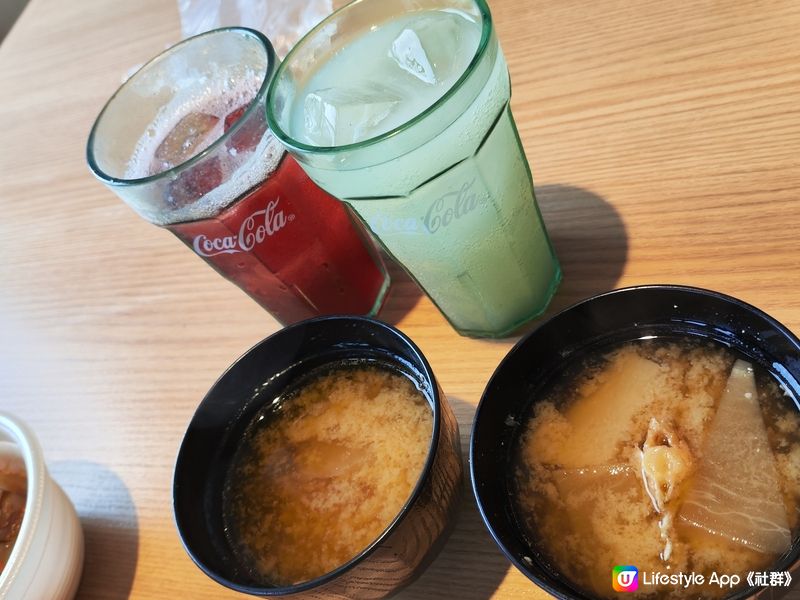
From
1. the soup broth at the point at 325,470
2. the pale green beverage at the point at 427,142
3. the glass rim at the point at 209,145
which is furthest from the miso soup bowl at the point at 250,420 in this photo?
the glass rim at the point at 209,145

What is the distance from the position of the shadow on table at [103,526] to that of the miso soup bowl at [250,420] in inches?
7.7

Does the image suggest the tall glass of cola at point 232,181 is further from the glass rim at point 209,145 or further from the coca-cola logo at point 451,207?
the coca-cola logo at point 451,207

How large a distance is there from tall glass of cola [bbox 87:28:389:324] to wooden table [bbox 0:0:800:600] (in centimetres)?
12

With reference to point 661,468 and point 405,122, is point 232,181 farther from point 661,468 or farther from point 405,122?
point 661,468

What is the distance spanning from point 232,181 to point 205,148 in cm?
5

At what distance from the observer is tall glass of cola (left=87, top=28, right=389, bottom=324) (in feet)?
2.77

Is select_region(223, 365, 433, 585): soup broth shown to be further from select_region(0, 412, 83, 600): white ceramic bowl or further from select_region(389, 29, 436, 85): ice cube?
select_region(389, 29, 436, 85): ice cube

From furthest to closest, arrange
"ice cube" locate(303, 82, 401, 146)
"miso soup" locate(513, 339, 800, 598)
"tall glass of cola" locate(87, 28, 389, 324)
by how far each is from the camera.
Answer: "tall glass of cola" locate(87, 28, 389, 324), "ice cube" locate(303, 82, 401, 146), "miso soup" locate(513, 339, 800, 598)

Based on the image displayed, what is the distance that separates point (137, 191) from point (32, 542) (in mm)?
408

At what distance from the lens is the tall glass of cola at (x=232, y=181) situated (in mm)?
844

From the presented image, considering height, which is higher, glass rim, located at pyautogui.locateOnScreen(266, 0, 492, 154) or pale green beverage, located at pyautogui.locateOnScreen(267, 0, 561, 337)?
glass rim, located at pyautogui.locateOnScreen(266, 0, 492, 154)

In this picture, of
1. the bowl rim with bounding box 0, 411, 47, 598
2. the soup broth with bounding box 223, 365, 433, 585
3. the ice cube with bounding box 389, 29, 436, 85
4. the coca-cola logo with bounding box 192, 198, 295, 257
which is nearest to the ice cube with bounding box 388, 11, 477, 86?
the ice cube with bounding box 389, 29, 436, 85

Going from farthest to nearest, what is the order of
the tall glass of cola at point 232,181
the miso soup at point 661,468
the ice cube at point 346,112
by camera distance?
1. the tall glass of cola at point 232,181
2. the ice cube at point 346,112
3. the miso soup at point 661,468

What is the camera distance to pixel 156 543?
3.08 ft
